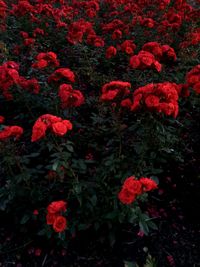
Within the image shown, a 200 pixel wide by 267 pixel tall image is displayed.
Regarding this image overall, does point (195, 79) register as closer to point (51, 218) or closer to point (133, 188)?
point (133, 188)

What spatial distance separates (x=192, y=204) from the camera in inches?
131

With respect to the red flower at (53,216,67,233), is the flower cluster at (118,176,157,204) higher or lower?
higher

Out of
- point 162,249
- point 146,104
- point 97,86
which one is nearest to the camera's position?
point 146,104

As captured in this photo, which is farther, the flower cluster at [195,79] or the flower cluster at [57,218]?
the flower cluster at [195,79]

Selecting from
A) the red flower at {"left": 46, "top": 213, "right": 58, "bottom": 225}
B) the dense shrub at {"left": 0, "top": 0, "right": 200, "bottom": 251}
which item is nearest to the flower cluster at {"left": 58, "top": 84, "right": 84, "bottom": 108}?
the dense shrub at {"left": 0, "top": 0, "right": 200, "bottom": 251}

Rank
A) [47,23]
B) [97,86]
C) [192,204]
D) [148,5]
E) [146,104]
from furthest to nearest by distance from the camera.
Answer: [148,5], [47,23], [97,86], [192,204], [146,104]

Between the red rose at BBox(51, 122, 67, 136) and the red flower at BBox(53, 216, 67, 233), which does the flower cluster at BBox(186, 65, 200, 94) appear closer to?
the red rose at BBox(51, 122, 67, 136)

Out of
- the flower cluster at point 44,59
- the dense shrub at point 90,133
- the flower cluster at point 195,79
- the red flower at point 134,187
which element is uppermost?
the flower cluster at point 195,79

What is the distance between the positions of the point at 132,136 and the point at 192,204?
1.06 meters

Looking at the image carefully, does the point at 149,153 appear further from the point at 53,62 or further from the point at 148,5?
the point at 148,5

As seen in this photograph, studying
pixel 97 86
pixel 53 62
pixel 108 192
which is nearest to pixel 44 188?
pixel 108 192

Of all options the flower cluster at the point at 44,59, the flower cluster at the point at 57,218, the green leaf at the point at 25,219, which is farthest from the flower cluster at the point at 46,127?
the flower cluster at the point at 44,59

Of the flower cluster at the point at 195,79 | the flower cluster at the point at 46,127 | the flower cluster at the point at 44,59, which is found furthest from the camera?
the flower cluster at the point at 44,59

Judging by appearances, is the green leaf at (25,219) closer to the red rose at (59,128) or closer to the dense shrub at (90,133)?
the dense shrub at (90,133)
